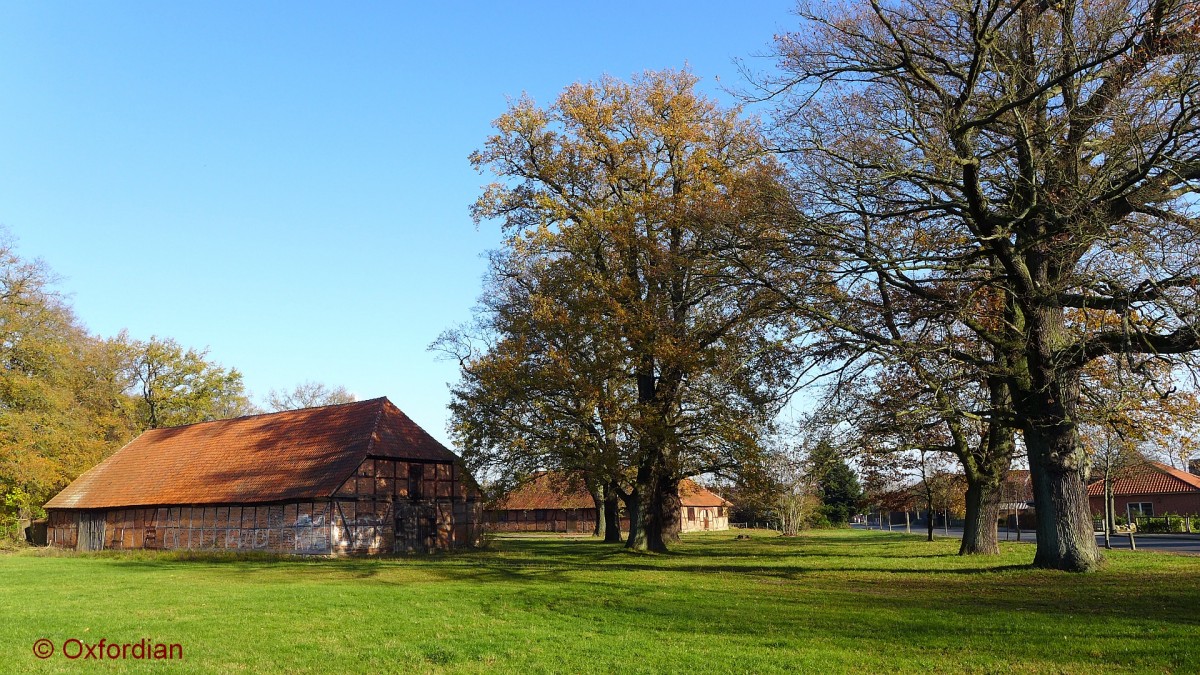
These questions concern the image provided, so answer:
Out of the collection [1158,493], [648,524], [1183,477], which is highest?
[1183,477]

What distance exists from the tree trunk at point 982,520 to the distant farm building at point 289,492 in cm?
1835

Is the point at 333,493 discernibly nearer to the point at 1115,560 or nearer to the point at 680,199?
the point at 680,199

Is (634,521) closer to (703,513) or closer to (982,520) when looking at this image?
(982,520)

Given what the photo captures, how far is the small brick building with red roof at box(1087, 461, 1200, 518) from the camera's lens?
56.9 meters

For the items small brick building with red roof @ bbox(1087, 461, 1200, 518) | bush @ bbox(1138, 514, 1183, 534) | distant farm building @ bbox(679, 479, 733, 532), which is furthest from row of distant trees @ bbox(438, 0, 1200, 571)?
distant farm building @ bbox(679, 479, 733, 532)

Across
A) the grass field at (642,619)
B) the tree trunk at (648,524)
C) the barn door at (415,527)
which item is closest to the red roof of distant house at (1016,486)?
the tree trunk at (648,524)

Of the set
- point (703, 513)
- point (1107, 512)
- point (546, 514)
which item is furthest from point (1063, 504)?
point (703, 513)

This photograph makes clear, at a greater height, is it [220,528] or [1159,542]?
[220,528]

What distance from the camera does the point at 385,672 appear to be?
10.2 metres

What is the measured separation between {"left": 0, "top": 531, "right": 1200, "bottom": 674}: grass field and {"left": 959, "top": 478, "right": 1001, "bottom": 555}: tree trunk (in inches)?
135

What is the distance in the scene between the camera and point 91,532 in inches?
1715

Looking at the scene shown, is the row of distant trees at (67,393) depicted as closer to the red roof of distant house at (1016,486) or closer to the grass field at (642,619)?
the grass field at (642,619)

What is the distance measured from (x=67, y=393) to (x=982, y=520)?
42.4 m

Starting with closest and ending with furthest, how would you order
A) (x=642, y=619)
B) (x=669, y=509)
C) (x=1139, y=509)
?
1. (x=642, y=619)
2. (x=669, y=509)
3. (x=1139, y=509)
